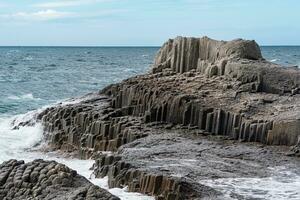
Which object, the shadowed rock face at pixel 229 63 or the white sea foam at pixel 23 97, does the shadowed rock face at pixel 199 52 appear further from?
the white sea foam at pixel 23 97

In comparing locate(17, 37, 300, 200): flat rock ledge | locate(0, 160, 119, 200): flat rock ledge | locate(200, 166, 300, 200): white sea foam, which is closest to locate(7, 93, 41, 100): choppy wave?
locate(17, 37, 300, 200): flat rock ledge

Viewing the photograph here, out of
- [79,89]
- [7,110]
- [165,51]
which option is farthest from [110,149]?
[79,89]

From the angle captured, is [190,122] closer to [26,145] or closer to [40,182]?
[26,145]

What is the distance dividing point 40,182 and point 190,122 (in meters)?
8.37

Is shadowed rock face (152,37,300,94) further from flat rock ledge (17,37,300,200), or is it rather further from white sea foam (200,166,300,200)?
white sea foam (200,166,300,200)

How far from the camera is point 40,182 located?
1047cm

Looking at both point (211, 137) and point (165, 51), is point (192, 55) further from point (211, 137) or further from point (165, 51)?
point (211, 137)

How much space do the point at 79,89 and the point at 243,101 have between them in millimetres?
24040

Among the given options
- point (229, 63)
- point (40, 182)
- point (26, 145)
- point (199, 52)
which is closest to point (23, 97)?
point (199, 52)

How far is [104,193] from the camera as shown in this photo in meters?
9.54

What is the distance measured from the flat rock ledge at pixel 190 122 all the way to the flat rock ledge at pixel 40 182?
193 cm

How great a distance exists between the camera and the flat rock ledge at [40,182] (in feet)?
33.2

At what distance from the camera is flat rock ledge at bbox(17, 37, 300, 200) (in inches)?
515

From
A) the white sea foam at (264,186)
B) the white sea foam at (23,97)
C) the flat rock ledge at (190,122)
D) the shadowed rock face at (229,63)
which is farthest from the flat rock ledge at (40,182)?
the white sea foam at (23,97)
